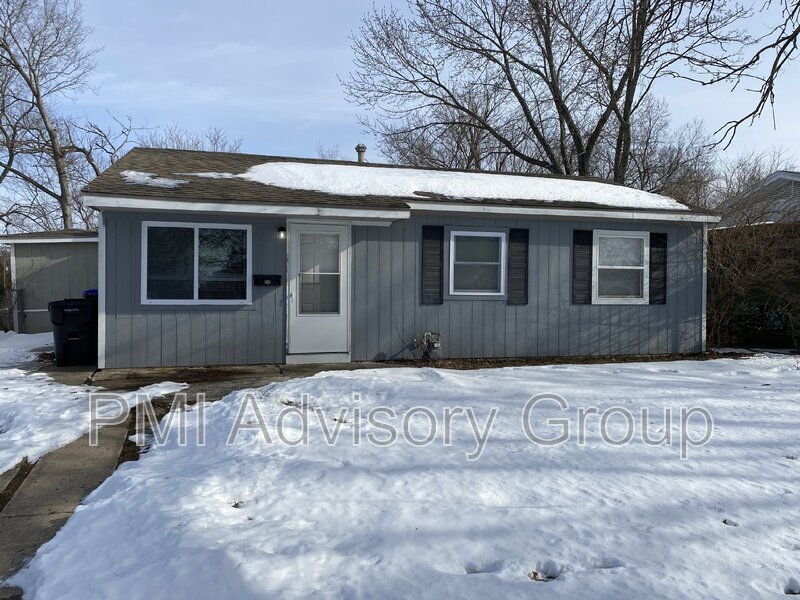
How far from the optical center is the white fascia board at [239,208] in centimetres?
740

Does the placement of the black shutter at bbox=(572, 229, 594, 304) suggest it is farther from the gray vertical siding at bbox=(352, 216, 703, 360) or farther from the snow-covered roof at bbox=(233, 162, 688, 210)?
the snow-covered roof at bbox=(233, 162, 688, 210)

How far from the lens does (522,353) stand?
968 cm

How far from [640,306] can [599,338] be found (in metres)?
0.96

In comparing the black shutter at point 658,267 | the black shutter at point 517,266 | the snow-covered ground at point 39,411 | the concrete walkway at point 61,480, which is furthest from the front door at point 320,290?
the black shutter at point 658,267

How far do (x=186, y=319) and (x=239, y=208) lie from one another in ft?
5.82

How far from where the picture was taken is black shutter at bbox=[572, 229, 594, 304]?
9844mm

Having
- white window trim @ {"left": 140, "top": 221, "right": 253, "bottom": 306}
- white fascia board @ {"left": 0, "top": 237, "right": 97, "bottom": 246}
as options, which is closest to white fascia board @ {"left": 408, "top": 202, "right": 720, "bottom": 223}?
white window trim @ {"left": 140, "top": 221, "right": 253, "bottom": 306}

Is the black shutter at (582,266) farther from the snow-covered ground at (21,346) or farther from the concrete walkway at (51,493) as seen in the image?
the snow-covered ground at (21,346)

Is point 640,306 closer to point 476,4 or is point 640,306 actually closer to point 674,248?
point 674,248

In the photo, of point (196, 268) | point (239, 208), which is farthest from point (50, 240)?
point (239, 208)

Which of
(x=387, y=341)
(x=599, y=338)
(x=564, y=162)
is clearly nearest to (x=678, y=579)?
(x=387, y=341)

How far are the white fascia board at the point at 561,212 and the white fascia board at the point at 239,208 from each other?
65 centimetres

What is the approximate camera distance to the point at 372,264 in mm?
9008
